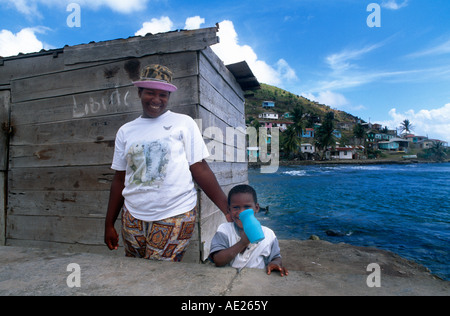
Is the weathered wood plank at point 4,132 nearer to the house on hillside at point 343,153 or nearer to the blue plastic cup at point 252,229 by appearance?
the blue plastic cup at point 252,229

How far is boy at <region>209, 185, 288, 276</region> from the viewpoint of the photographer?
1853 mm

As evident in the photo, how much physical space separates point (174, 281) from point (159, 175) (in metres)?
0.71

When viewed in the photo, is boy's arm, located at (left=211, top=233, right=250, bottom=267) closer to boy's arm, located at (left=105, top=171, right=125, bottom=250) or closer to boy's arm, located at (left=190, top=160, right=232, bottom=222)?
boy's arm, located at (left=190, top=160, right=232, bottom=222)

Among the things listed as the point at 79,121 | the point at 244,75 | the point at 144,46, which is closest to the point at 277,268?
the point at 144,46

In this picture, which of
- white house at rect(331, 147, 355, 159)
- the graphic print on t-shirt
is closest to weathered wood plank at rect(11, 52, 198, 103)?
the graphic print on t-shirt

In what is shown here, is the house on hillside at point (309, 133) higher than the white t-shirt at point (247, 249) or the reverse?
higher

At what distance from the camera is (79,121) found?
3449 millimetres

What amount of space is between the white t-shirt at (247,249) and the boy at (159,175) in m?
0.19

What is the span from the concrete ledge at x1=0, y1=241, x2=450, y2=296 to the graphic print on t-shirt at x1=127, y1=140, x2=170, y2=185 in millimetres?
581

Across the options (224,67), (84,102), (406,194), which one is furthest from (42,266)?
(406,194)

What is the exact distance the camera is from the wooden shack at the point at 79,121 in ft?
9.81

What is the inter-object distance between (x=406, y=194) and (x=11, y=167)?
25864 mm

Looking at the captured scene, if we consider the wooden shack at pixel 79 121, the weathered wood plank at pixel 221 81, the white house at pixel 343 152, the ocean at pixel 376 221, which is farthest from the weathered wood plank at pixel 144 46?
the white house at pixel 343 152
